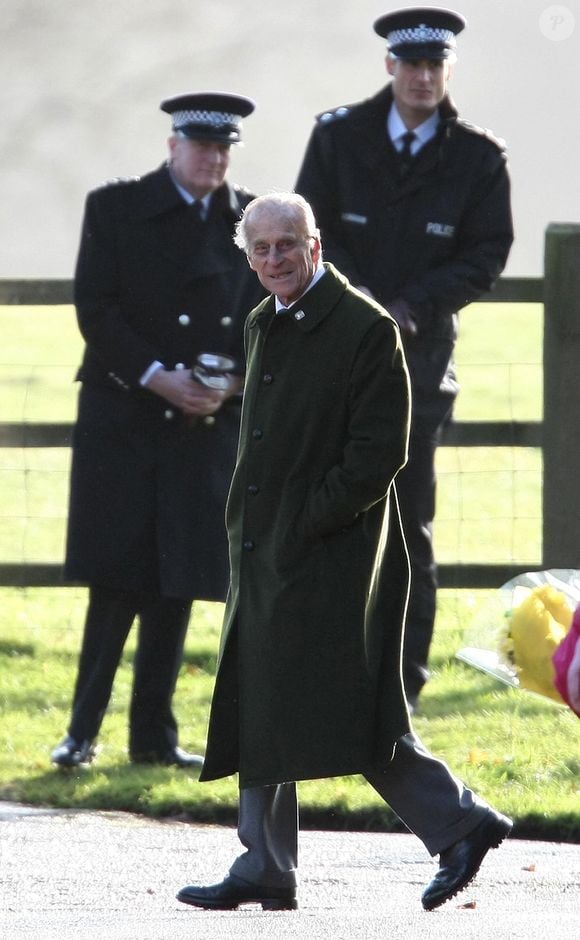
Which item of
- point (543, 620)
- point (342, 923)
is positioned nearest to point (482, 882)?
point (342, 923)

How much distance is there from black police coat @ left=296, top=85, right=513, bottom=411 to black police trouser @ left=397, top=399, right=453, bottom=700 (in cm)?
10

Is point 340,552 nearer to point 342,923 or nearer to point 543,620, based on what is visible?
point 342,923

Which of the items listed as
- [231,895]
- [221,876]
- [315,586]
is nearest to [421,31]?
[315,586]

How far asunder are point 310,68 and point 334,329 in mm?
19619

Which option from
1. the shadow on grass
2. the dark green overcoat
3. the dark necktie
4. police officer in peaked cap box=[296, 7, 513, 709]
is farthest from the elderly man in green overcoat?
police officer in peaked cap box=[296, 7, 513, 709]

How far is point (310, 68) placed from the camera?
926 inches

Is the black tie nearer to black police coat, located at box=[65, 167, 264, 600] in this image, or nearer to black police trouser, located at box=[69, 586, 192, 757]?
black police coat, located at box=[65, 167, 264, 600]

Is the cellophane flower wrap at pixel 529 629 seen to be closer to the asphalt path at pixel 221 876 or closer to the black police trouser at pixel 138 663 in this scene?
the asphalt path at pixel 221 876

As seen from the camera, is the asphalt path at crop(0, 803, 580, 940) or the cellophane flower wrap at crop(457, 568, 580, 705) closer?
the cellophane flower wrap at crop(457, 568, 580, 705)

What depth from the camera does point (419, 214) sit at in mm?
6641

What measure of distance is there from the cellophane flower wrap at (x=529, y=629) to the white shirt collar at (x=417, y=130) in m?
3.53

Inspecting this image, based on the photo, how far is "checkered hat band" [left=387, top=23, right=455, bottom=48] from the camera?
6637mm

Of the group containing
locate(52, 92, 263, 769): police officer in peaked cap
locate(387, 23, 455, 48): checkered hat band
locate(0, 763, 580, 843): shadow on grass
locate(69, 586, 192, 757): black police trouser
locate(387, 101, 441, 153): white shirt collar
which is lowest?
locate(0, 763, 580, 843): shadow on grass

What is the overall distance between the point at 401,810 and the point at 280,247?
1.37m
